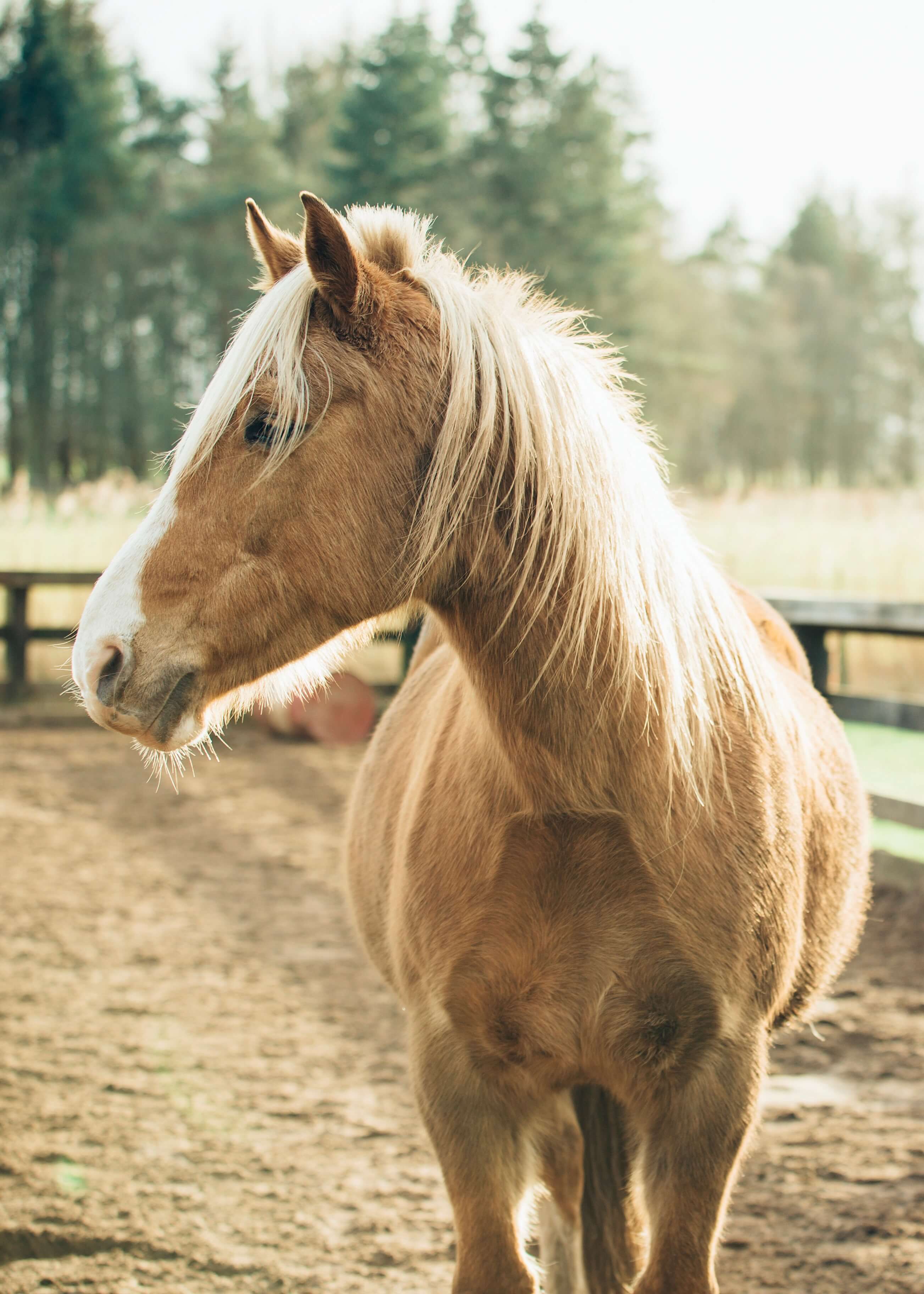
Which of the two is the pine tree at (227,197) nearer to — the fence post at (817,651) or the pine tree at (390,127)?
the pine tree at (390,127)

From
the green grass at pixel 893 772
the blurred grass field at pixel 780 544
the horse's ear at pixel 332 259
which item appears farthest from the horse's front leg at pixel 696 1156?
the blurred grass field at pixel 780 544

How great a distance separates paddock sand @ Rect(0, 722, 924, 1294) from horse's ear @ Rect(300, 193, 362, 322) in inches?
76.6

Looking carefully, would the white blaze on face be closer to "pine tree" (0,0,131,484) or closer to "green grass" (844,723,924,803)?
"green grass" (844,723,924,803)

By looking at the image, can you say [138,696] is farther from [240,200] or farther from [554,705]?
[240,200]

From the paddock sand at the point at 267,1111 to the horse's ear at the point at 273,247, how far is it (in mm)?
1995

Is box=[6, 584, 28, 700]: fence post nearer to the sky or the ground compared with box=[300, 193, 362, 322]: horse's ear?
nearer to the ground

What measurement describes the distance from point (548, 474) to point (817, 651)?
15.1 feet

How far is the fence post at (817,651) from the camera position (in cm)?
562

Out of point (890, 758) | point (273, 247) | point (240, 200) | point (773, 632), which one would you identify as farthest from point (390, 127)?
point (273, 247)

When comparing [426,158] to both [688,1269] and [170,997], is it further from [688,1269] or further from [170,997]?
[688,1269]

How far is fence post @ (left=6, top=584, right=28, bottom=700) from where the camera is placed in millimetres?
9141

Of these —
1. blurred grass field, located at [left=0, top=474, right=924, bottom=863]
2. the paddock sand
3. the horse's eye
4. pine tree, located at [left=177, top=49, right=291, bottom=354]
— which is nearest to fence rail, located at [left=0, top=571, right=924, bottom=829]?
blurred grass field, located at [left=0, top=474, right=924, bottom=863]

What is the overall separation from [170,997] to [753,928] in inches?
106

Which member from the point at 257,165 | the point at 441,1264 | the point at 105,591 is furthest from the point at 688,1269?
the point at 257,165
